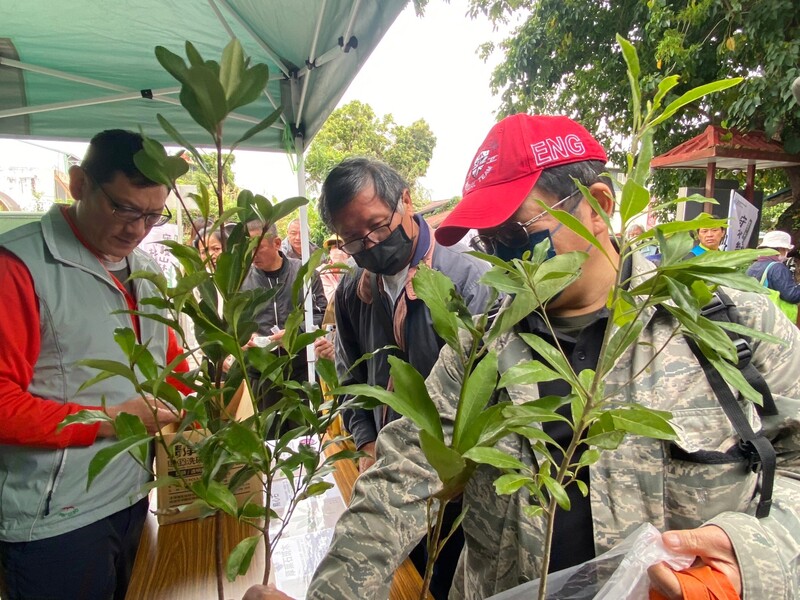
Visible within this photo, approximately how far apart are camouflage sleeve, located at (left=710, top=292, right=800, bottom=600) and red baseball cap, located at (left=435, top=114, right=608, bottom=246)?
40cm

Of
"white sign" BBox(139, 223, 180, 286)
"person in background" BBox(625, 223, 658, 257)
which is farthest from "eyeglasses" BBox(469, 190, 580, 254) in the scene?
"white sign" BBox(139, 223, 180, 286)

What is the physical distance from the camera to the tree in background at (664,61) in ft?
15.0

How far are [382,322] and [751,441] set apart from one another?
3.69 feet

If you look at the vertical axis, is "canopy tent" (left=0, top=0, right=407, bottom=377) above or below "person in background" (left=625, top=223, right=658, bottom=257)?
above

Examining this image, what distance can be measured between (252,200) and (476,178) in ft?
1.82

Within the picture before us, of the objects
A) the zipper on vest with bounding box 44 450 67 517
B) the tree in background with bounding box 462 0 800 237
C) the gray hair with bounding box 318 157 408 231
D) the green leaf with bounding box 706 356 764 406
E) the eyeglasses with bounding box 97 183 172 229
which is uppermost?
the tree in background with bounding box 462 0 800 237

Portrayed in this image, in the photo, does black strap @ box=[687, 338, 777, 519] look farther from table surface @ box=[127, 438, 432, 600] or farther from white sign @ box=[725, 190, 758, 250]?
white sign @ box=[725, 190, 758, 250]

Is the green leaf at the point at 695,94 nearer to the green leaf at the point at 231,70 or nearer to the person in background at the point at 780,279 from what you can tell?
the green leaf at the point at 231,70

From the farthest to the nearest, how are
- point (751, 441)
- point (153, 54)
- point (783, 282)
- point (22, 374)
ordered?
1. point (783, 282)
2. point (153, 54)
3. point (22, 374)
4. point (751, 441)

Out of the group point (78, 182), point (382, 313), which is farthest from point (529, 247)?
point (78, 182)

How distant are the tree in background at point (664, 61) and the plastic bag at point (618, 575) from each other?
16.7ft

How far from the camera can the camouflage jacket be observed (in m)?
0.79

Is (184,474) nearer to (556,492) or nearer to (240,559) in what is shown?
(240,559)

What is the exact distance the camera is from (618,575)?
0.62 m
